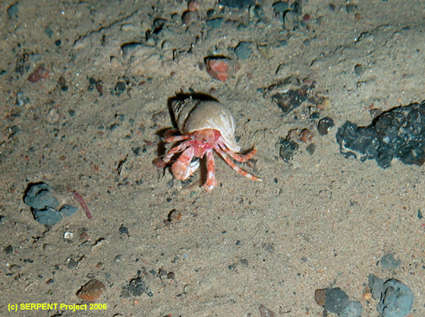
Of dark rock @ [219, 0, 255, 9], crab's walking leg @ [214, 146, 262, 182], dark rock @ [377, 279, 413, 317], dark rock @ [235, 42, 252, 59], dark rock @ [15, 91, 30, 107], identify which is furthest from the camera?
dark rock @ [219, 0, 255, 9]

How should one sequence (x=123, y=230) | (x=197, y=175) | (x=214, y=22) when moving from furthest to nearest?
(x=214, y=22)
(x=197, y=175)
(x=123, y=230)

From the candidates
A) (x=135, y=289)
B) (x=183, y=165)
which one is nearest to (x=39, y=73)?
(x=183, y=165)

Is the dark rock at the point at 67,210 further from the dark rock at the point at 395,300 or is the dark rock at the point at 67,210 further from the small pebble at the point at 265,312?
the dark rock at the point at 395,300

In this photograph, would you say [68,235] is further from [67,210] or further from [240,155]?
[240,155]

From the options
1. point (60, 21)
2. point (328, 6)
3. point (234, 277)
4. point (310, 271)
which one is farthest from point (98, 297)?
point (328, 6)

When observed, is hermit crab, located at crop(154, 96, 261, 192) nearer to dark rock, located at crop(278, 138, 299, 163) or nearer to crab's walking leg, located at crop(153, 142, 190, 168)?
crab's walking leg, located at crop(153, 142, 190, 168)

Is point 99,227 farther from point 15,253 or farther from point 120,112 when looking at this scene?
point 120,112

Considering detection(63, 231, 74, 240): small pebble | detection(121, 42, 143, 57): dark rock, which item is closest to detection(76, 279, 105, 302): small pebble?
detection(63, 231, 74, 240): small pebble
